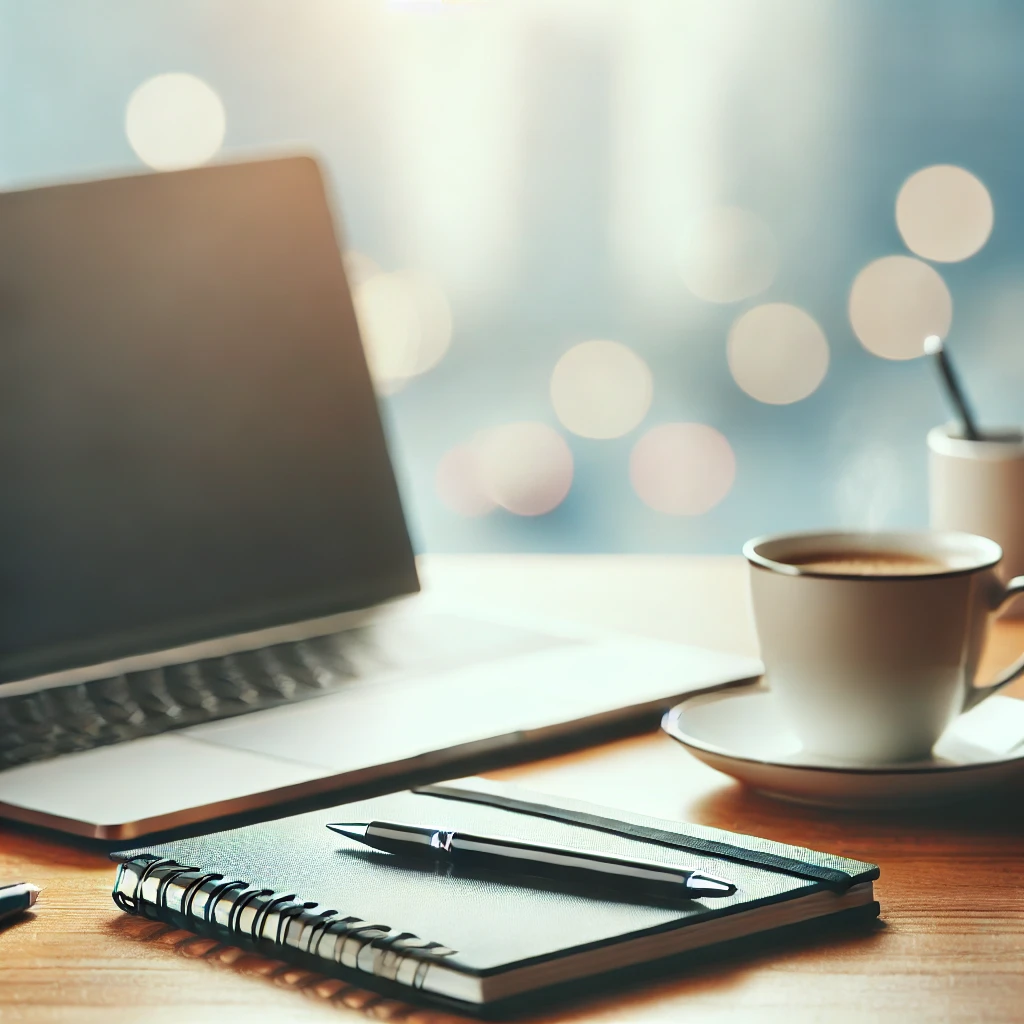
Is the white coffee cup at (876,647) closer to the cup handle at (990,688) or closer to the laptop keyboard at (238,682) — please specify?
the cup handle at (990,688)

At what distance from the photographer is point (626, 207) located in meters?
3.86

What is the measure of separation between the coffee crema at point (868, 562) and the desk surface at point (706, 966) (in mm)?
95

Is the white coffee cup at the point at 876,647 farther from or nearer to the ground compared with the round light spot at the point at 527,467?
farther from the ground

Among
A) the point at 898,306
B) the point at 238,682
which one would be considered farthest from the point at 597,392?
the point at 238,682

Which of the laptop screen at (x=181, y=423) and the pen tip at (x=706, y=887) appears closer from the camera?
the pen tip at (x=706, y=887)

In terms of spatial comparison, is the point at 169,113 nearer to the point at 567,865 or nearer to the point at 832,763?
the point at 832,763

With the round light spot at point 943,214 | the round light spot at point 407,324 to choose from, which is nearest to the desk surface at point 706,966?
the round light spot at point 943,214

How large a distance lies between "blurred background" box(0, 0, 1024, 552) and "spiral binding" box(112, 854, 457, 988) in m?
2.61

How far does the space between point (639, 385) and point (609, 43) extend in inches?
37.4

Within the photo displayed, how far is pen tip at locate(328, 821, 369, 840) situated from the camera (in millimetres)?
474

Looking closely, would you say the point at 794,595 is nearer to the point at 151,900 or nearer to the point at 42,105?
the point at 151,900

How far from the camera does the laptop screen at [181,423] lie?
0.80 meters

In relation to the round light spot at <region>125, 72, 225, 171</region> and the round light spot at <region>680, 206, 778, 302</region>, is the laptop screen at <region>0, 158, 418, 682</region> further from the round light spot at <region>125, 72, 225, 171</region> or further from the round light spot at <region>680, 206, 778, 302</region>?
the round light spot at <region>680, 206, 778, 302</region>

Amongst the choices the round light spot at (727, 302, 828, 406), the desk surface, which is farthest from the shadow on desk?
the round light spot at (727, 302, 828, 406)
